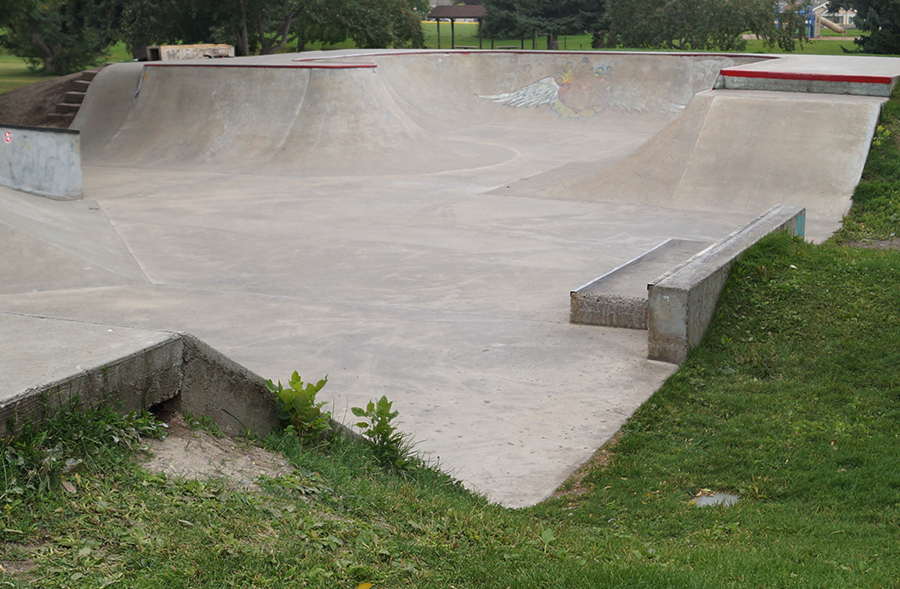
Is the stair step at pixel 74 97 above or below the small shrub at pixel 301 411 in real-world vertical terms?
above

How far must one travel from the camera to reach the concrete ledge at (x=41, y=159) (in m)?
13.0

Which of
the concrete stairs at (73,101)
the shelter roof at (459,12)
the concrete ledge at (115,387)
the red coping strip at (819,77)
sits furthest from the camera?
the shelter roof at (459,12)

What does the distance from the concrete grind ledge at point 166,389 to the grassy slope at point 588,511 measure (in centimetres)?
12

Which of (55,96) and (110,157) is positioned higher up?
(55,96)

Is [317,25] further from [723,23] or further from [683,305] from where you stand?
[683,305]

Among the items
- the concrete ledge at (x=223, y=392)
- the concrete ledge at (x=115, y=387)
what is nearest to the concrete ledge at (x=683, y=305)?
the concrete ledge at (x=223, y=392)

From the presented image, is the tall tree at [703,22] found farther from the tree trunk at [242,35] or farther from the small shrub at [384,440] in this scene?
the small shrub at [384,440]

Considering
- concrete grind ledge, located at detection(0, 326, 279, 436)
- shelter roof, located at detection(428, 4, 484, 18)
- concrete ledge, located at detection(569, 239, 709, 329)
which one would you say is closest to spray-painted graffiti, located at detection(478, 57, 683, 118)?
concrete ledge, located at detection(569, 239, 709, 329)

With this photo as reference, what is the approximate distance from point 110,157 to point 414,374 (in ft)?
45.8

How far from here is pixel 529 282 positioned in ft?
28.6

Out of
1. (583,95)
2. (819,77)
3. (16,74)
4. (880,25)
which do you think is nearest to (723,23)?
(880,25)

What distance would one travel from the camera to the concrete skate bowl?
672 inches

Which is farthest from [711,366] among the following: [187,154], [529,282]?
[187,154]

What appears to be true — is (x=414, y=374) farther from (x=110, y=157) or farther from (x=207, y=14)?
(x=207, y=14)
